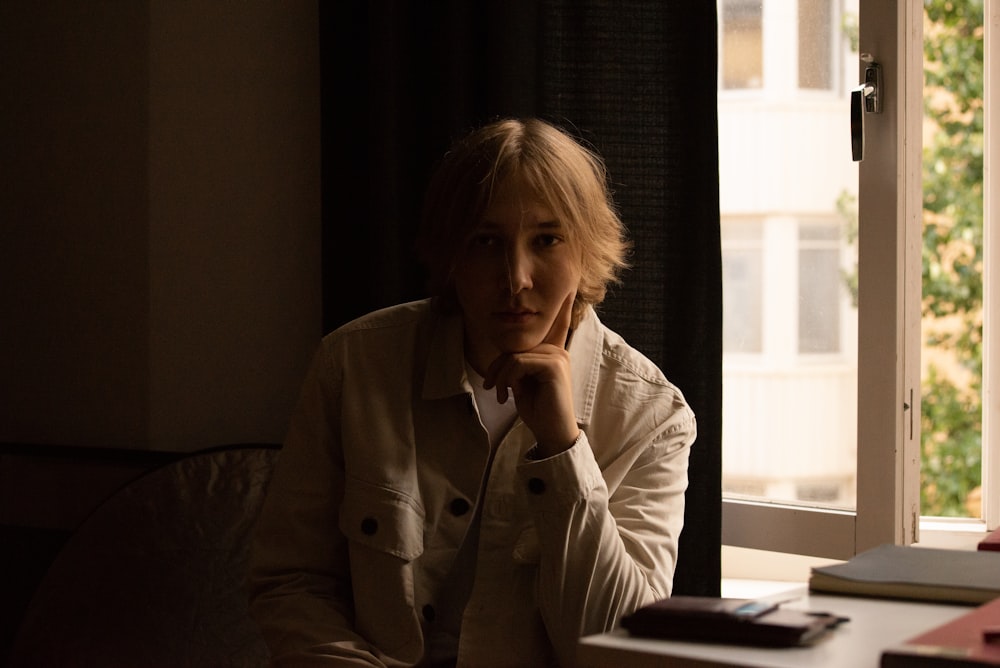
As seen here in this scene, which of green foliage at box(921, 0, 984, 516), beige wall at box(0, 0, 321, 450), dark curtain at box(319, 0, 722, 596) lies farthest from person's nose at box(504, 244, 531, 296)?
green foliage at box(921, 0, 984, 516)

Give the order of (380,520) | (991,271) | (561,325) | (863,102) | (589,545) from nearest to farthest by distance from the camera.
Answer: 1. (589,545)
2. (380,520)
3. (561,325)
4. (863,102)
5. (991,271)

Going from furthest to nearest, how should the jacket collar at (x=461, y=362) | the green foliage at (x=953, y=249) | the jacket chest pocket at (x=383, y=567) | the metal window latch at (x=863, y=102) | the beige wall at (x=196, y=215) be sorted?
1. the green foliage at (x=953, y=249)
2. the beige wall at (x=196, y=215)
3. the metal window latch at (x=863, y=102)
4. the jacket collar at (x=461, y=362)
5. the jacket chest pocket at (x=383, y=567)

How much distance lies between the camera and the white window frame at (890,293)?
5.93 feet

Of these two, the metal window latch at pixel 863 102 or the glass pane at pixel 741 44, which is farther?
the glass pane at pixel 741 44

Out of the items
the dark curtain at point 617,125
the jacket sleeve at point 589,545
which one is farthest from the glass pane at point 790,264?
the jacket sleeve at point 589,545

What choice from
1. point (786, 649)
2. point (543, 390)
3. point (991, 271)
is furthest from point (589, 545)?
point (991, 271)

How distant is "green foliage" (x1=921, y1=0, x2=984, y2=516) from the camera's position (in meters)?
3.80

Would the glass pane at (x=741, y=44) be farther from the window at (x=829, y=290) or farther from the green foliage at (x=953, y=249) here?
the green foliage at (x=953, y=249)

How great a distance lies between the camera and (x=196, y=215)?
92.3 inches

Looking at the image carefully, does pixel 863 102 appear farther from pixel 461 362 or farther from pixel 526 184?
pixel 461 362

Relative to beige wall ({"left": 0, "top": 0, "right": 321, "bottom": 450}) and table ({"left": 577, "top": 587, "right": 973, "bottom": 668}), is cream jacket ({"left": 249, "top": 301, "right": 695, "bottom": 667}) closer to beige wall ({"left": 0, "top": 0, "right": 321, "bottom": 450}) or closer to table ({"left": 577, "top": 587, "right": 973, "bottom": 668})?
table ({"left": 577, "top": 587, "right": 973, "bottom": 668})

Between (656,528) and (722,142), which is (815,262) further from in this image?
(656,528)

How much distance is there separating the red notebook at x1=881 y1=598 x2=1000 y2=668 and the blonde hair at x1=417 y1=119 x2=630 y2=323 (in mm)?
798

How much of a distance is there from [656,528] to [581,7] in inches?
39.2
